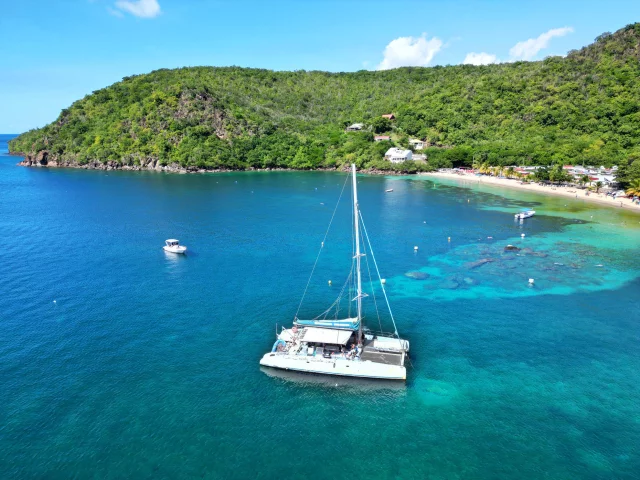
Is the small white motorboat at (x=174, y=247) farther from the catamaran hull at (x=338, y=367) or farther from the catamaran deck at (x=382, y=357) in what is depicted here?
the catamaran deck at (x=382, y=357)

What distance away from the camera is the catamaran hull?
39062 millimetres

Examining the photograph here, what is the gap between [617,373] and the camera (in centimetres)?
4075

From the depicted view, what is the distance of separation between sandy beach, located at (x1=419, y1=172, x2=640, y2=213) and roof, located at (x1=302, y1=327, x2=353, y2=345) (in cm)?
10605

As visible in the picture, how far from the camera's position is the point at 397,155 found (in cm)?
18800

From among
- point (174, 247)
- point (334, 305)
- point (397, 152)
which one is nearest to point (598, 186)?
point (397, 152)

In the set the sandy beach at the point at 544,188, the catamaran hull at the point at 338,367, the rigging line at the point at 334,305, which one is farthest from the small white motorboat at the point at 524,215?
the catamaran hull at the point at 338,367

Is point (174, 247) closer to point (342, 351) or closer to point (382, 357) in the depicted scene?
point (342, 351)

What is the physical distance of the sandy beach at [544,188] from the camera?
117031 millimetres

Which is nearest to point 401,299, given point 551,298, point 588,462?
point 551,298

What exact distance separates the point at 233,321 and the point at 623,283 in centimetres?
5717

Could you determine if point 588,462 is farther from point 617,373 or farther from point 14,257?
point 14,257

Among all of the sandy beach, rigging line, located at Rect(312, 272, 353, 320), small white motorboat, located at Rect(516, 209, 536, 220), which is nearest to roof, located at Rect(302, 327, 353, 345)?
rigging line, located at Rect(312, 272, 353, 320)

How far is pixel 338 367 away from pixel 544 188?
131 m

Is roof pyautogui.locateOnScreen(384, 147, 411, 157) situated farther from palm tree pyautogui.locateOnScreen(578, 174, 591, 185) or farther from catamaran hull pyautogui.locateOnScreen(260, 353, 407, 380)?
catamaran hull pyautogui.locateOnScreen(260, 353, 407, 380)
